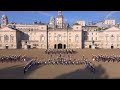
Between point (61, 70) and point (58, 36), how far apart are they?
73.5 inches

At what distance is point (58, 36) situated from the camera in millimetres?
9945

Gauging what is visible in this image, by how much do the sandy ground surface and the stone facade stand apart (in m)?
0.31

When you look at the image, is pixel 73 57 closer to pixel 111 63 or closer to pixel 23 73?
pixel 111 63

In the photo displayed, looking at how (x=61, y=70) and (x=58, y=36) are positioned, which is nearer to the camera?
(x=61, y=70)

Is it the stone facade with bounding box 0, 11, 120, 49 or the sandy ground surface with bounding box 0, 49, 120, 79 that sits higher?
the stone facade with bounding box 0, 11, 120, 49

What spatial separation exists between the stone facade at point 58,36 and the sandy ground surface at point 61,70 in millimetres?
314

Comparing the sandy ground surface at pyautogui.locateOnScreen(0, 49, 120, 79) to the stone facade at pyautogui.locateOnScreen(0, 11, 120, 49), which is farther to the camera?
→ the stone facade at pyautogui.locateOnScreen(0, 11, 120, 49)

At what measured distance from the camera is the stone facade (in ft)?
29.2

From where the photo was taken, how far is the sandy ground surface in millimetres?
7590

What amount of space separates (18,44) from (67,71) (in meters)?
2.08

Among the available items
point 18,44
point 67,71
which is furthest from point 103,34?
point 18,44

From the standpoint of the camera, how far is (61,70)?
855 cm

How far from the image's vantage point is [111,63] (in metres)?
10.4

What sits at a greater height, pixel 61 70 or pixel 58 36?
pixel 58 36
